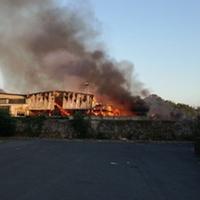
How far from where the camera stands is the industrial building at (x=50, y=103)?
78188 mm

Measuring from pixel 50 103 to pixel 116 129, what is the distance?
30.7 metres

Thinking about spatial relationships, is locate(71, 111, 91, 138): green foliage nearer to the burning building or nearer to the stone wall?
the stone wall

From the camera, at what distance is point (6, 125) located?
50.6 meters

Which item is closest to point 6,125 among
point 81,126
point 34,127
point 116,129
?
point 34,127

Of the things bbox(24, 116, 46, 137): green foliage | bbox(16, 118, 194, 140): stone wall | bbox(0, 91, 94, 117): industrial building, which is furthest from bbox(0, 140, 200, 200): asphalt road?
bbox(0, 91, 94, 117): industrial building

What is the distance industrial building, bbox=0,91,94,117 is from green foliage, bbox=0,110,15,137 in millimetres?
25426

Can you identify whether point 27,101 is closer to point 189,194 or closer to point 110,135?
point 110,135

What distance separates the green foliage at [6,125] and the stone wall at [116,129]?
1426 mm

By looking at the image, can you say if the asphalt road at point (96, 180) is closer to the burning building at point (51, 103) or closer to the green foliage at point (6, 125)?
the green foliage at point (6, 125)

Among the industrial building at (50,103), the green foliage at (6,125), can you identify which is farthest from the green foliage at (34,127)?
the industrial building at (50,103)

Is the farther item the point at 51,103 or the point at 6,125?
the point at 51,103

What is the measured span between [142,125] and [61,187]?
3892cm

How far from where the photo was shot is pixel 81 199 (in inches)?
436

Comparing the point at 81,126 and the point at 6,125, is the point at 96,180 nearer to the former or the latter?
the point at 81,126
